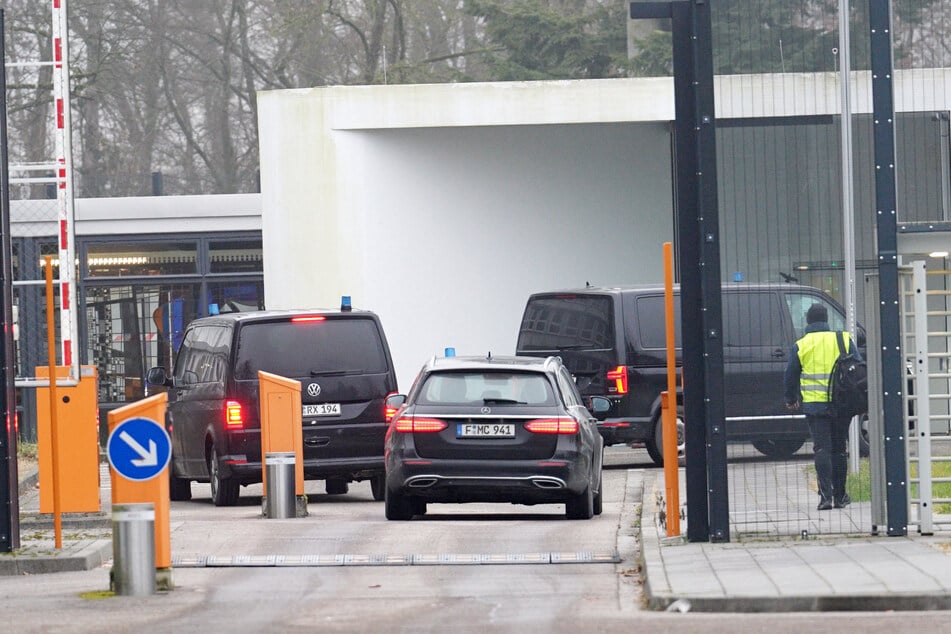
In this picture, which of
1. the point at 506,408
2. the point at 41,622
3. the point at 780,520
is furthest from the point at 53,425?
the point at 780,520

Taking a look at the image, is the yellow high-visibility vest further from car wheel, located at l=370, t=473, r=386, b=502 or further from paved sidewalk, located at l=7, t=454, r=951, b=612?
car wheel, located at l=370, t=473, r=386, b=502

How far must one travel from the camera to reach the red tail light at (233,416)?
16297mm

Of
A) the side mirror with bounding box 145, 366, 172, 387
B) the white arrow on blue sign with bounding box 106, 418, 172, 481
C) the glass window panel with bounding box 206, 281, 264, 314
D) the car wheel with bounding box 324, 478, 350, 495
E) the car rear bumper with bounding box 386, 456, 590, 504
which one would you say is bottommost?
the car wheel with bounding box 324, 478, 350, 495

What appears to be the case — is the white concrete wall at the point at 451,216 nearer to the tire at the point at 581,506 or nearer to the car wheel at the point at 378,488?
the car wheel at the point at 378,488

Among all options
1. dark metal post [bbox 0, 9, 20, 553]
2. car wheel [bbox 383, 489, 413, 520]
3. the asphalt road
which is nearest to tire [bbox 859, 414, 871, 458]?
the asphalt road

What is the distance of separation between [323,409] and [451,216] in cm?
867

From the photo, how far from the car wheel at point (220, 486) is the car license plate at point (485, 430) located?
10.7 feet

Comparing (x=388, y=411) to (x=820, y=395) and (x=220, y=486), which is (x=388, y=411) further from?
(x=820, y=395)

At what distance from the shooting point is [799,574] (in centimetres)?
961

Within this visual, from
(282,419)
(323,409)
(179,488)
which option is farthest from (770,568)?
(179,488)

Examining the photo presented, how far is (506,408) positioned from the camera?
1423 centimetres

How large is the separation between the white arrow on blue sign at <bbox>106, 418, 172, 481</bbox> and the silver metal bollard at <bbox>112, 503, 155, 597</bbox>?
0.19 metres

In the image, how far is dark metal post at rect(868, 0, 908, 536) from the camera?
11109 mm

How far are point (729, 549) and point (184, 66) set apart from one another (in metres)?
36.9
